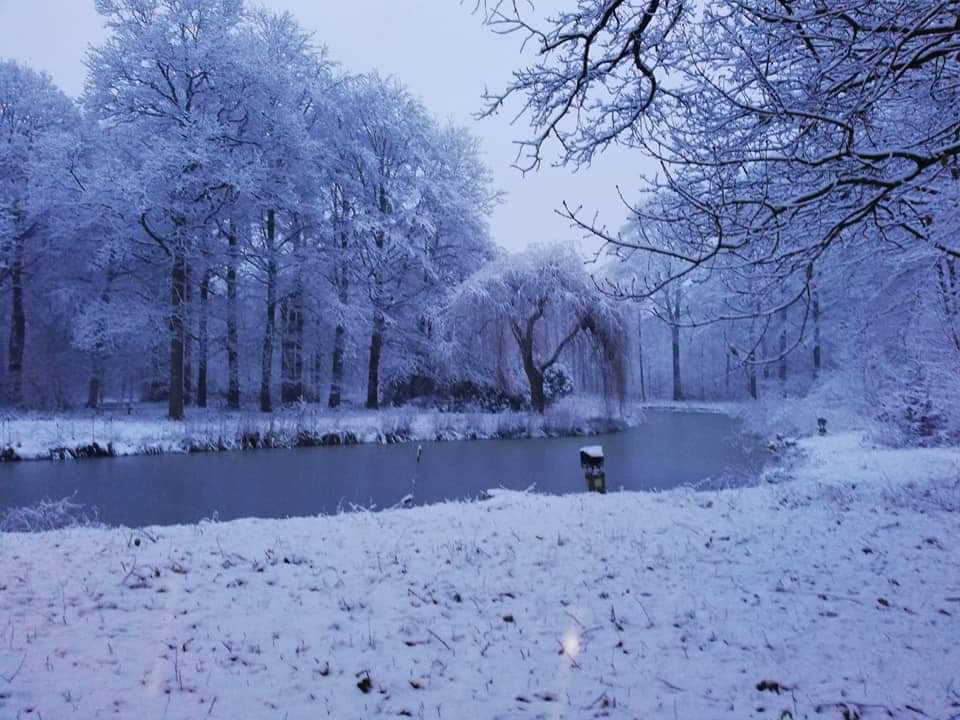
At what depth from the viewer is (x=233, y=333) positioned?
63.0 ft

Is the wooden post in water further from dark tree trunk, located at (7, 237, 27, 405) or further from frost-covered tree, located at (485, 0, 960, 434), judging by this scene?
dark tree trunk, located at (7, 237, 27, 405)

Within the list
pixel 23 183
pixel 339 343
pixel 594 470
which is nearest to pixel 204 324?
pixel 339 343

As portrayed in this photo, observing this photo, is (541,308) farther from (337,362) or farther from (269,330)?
(269,330)

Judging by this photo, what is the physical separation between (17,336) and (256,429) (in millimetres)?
9782

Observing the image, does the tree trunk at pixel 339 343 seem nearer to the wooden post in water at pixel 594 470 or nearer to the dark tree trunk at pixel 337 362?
the dark tree trunk at pixel 337 362

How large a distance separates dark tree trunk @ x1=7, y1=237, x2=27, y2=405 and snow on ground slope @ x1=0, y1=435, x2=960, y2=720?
1481 centimetres

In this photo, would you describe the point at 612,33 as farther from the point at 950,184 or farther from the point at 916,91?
the point at 950,184

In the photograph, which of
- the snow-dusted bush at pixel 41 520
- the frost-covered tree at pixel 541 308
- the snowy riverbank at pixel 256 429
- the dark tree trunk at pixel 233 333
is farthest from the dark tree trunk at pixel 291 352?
the snow-dusted bush at pixel 41 520

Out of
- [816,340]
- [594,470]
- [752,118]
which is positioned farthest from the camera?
[816,340]

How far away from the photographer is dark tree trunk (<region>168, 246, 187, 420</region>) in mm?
15930

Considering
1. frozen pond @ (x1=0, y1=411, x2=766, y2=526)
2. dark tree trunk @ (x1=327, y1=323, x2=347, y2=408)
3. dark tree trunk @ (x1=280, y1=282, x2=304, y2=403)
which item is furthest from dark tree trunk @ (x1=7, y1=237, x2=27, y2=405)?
dark tree trunk @ (x1=327, y1=323, x2=347, y2=408)

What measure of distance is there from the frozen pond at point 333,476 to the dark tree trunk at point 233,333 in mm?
6335

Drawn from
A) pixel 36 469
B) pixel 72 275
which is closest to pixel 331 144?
pixel 72 275

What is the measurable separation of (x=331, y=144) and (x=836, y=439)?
18.0 m
